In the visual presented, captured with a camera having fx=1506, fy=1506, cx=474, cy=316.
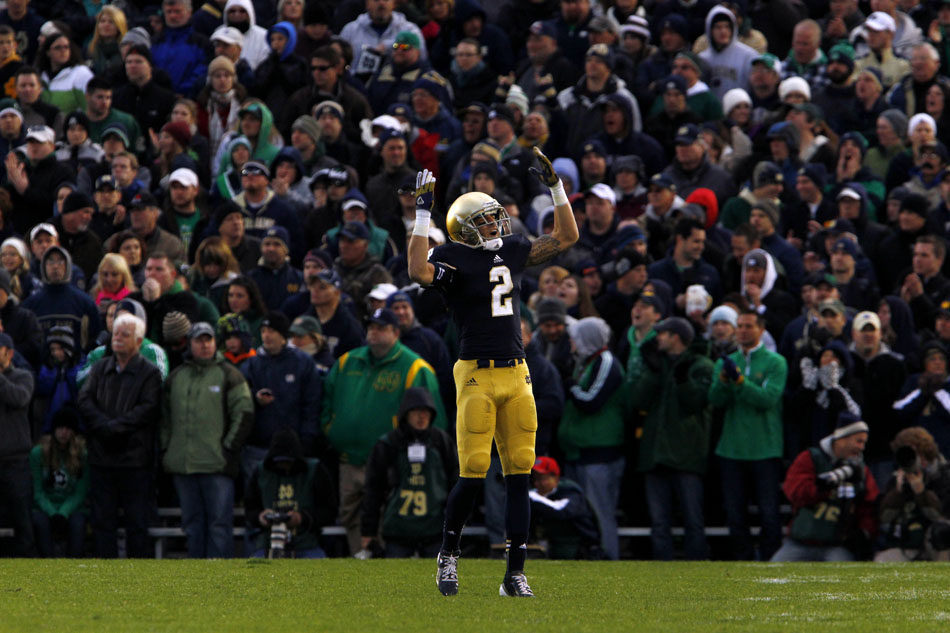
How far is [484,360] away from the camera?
8.29 metres

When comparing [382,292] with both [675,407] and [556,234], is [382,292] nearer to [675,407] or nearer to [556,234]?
[675,407]

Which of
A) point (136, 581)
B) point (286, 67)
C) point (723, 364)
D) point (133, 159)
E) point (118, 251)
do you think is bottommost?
point (136, 581)

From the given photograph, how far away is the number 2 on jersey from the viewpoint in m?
8.37

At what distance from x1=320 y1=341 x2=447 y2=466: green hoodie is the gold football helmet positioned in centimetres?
433

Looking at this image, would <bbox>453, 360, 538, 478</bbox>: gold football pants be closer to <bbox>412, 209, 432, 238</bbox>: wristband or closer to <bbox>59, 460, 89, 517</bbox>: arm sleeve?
<bbox>412, 209, 432, 238</bbox>: wristband

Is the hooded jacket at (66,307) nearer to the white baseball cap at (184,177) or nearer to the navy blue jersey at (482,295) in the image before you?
the white baseball cap at (184,177)

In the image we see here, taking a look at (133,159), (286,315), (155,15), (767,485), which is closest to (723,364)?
(767,485)

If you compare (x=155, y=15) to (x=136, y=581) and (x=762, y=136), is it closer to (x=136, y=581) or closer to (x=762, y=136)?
(x=762, y=136)

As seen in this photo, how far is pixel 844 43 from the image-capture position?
17.7 meters

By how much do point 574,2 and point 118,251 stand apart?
6.74 m

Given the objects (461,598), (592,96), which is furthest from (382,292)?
(461,598)

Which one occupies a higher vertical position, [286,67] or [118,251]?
[286,67]

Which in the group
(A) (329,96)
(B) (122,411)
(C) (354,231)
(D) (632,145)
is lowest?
(B) (122,411)

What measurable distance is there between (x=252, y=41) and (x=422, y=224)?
34.4 ft
